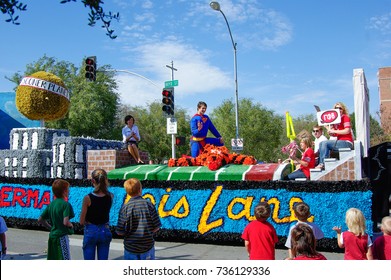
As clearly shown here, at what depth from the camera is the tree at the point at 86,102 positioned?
38344mm

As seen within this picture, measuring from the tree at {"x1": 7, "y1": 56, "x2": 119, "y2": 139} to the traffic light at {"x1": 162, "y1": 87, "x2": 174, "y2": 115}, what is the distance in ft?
76.0

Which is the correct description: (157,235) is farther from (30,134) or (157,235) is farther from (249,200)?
(30,134)

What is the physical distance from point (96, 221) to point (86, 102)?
1389 inches

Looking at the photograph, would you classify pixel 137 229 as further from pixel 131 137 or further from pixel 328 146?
pixel 131 137

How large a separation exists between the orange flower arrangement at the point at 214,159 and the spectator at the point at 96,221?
505 centimetres

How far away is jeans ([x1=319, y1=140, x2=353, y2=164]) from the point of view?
8977mm

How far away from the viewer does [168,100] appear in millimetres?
16547

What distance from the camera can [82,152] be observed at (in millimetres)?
11883

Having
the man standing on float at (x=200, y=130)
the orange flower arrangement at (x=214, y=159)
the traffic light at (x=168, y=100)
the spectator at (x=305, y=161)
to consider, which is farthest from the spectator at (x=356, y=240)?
the traffic light at (x=168, y=100)

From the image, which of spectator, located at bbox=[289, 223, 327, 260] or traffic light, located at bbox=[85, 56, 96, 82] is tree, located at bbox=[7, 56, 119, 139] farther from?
spectator, located at bbox=[289, 223, 327, 260]

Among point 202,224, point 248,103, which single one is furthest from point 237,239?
point 248,103

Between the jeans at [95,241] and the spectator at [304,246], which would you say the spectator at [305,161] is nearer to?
the jeans at [95,241]

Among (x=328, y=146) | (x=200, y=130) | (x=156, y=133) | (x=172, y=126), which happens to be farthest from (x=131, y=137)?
(x=156, y=133)

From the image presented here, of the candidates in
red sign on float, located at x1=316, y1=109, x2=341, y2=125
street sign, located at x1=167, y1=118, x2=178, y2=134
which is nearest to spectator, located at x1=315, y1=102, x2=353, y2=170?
red sign on float, located at x1=316, y1=109, x2=341, y2=125
